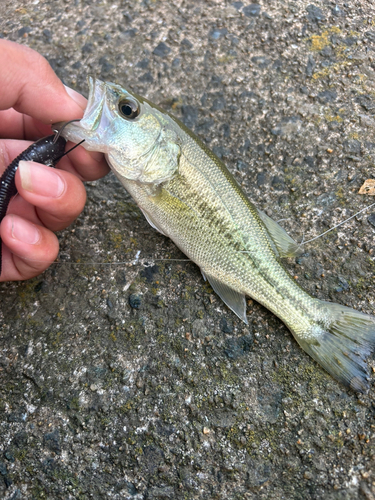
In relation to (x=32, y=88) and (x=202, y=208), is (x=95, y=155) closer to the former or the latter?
(x=32, y=88)

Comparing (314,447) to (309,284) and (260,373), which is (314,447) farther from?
(309,284)

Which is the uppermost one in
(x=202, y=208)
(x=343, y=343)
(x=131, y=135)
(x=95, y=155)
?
(x=131, y=135)

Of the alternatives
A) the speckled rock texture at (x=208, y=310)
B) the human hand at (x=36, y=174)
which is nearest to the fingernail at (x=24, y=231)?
the human hand at (x=36, y=174)

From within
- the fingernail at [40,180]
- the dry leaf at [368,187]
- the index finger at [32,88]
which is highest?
the index finger at [32,88]

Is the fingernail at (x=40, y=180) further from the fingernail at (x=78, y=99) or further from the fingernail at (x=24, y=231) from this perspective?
the fingernail at (x=78, y=99)

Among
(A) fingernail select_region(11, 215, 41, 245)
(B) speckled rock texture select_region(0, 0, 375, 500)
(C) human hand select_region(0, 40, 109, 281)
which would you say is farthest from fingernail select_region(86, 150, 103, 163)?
(A) fingernail select_region(11, 215, 41, 245)

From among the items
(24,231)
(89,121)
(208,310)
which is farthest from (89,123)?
(208,310)

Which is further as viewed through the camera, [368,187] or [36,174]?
[368,187]
